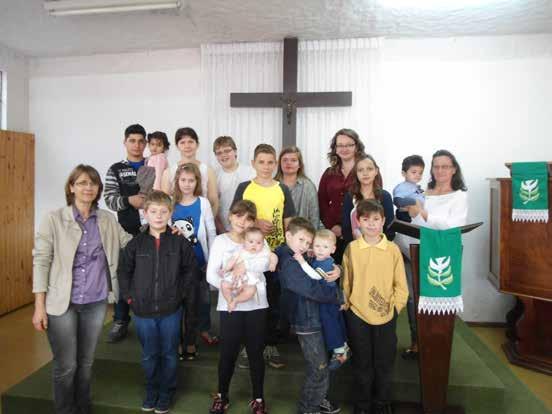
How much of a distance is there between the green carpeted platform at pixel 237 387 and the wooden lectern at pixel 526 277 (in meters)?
0.70

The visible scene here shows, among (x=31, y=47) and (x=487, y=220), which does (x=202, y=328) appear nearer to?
(x=487, y=220)

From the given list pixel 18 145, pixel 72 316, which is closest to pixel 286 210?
pixel 72 316

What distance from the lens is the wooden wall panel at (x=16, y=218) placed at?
423 cm

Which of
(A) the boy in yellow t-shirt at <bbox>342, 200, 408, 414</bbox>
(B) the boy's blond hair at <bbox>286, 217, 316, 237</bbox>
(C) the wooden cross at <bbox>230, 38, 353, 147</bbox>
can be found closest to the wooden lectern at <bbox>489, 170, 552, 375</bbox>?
(A) the boy in yellow t-shirt at <bbox>342, 200, 408, 414</bbox>

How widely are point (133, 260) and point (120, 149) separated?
2.71 m

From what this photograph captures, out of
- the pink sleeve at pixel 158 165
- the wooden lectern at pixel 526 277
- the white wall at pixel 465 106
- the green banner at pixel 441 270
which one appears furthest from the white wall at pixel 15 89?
the wooden lectern at pixel 526 277

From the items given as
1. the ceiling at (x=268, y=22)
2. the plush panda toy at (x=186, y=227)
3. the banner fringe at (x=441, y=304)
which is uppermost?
the ceiling at (x=268, y=22)

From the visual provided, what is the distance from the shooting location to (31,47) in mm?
4340

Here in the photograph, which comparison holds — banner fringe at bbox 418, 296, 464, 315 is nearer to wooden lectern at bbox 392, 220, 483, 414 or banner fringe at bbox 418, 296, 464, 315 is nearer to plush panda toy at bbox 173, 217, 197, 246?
wooden lectern at bbox 392, 220, 483, 414

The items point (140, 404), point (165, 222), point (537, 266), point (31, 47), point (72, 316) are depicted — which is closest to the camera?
point (72, 316)

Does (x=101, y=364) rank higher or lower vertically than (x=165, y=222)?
lower

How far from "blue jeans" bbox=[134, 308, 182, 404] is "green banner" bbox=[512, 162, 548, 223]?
265 cm

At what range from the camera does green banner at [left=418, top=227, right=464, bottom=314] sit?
84.0 inches

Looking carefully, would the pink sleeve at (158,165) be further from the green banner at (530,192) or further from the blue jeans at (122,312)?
the green banner at (530,192)
